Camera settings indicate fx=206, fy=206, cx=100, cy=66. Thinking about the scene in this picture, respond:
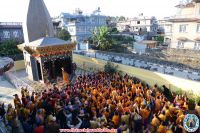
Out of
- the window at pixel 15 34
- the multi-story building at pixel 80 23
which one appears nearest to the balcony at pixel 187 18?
the multi-story building at pixel 80 23

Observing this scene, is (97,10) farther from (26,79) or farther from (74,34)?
(26,79)

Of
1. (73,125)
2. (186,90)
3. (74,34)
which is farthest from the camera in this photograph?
(74,34)

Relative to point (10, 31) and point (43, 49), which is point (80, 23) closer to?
point (10, 31)

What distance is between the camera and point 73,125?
8.77 metres

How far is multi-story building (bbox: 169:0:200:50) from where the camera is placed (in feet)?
93.5

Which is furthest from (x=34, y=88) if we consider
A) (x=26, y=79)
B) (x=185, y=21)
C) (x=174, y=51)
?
(x=185, y=21)

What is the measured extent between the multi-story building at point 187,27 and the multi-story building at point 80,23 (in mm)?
23341

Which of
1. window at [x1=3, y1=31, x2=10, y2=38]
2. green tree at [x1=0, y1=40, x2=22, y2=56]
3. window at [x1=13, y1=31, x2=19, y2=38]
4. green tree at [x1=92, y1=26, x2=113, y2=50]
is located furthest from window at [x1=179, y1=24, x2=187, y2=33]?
window at [x1=3, y1=31, x2=10, y2=38]

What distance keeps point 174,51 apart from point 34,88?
68.0ft

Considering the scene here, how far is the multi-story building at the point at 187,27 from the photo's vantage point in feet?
93.5

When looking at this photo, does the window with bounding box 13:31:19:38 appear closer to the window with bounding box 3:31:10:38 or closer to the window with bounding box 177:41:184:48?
the window with bounding box 3:31:10:38

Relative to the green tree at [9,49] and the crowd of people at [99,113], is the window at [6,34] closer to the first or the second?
the green tree at [9,49]

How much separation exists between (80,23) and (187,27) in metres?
26.6

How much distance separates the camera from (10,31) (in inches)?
1518
